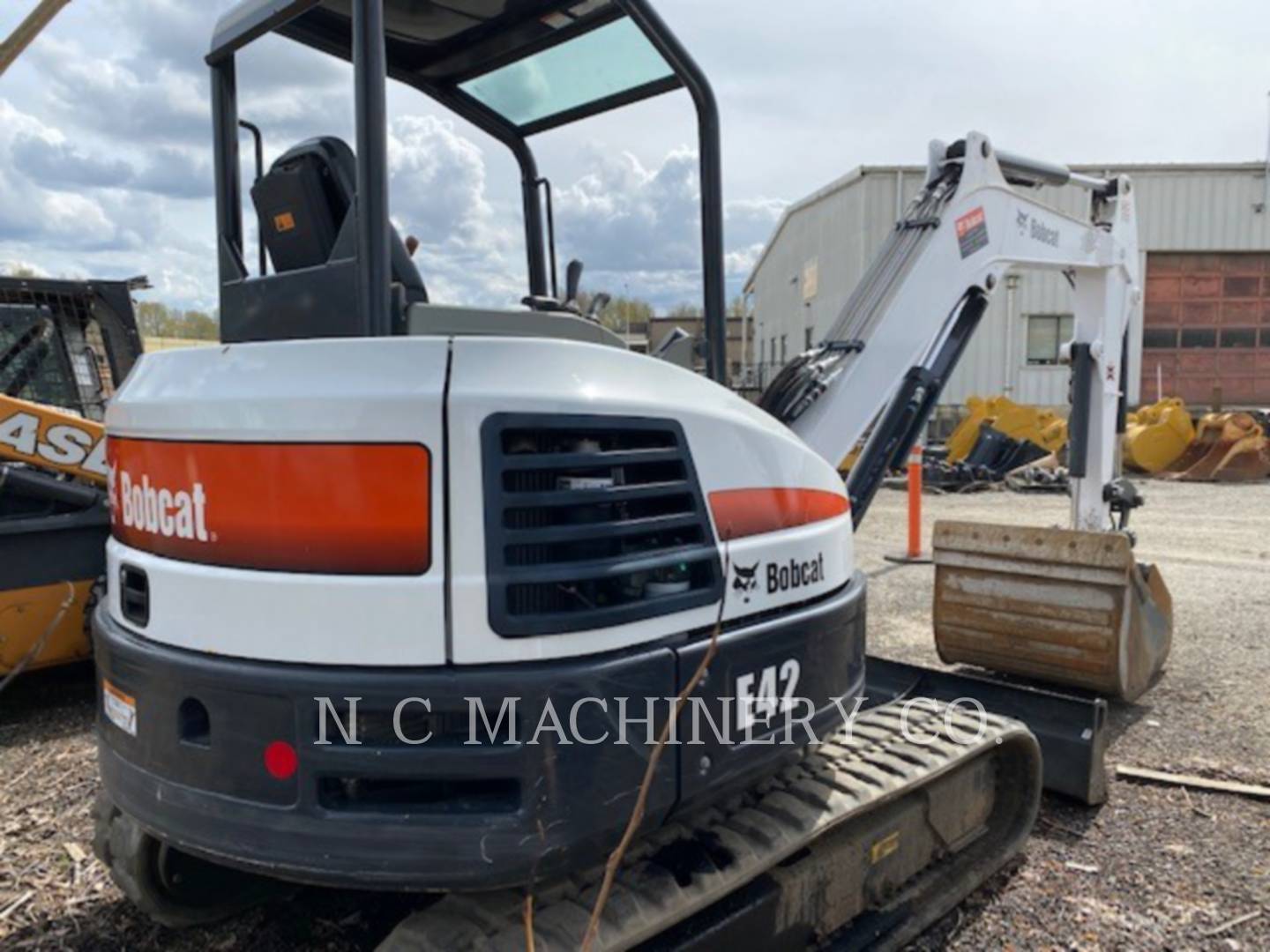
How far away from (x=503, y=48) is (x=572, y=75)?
0.23m

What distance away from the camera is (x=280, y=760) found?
198cm

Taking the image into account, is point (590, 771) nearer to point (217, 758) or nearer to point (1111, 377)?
point (217, 758)

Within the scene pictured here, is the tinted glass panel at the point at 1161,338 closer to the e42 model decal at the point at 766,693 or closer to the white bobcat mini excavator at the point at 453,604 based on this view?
the white bobcat mini excavator at the point at 453,604

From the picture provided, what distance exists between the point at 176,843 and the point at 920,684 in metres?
3.04

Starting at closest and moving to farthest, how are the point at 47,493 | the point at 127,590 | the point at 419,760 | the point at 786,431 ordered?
the point at 419,760
the point at 127,590
the point at 786,431
the point at 47,493

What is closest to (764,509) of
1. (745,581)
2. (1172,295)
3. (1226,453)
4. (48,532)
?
(745,581)

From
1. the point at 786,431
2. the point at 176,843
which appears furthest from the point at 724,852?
the point at 176,843

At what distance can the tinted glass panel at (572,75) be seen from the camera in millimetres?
2746

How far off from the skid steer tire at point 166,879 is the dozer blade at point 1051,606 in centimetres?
336

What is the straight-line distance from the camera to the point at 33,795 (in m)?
3.84

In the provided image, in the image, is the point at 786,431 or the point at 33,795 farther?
the point at 33,795

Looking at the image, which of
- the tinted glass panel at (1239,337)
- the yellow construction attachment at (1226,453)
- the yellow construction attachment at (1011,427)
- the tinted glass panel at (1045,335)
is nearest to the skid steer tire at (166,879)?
the yellow construction attachment at (1011,427)

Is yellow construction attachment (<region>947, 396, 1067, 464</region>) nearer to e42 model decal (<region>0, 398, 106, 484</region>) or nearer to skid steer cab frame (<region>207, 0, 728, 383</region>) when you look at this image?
e42 model decal (<region>0, 398, 106, 484</region>)

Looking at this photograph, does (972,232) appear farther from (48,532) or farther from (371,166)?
(48,532)
